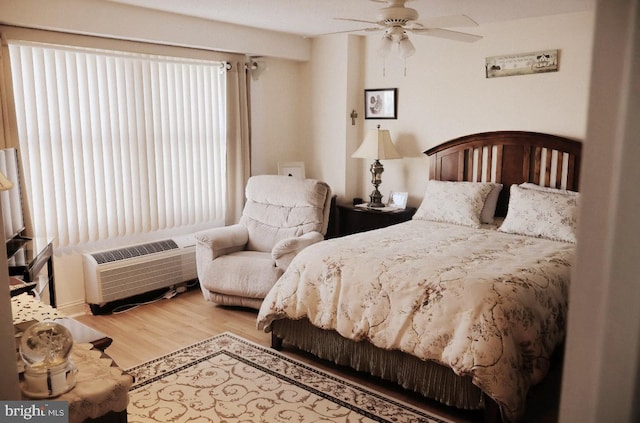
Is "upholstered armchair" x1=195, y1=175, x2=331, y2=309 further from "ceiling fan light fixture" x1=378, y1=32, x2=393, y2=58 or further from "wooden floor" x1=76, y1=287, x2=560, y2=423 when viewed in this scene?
"ceiling fan light fixture" x1=378, y1=32, x2=393, y2=58

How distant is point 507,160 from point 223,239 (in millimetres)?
2505

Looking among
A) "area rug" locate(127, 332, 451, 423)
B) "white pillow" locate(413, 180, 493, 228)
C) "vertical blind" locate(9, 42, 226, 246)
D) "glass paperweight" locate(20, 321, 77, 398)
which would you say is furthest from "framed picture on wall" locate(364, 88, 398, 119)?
"glass paperweight" locate(20, 321, 77, 398)

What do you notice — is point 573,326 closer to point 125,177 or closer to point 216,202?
point 125,177

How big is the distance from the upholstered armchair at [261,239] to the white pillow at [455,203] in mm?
884

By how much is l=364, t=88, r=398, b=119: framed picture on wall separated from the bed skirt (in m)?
2.61

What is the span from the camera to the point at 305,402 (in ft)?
9.36

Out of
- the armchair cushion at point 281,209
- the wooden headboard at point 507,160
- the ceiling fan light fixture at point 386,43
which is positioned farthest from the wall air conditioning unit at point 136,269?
the ceiling fan light fixture at point 386,43

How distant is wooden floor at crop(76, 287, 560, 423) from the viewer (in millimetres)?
2807

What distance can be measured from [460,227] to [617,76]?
322 cm

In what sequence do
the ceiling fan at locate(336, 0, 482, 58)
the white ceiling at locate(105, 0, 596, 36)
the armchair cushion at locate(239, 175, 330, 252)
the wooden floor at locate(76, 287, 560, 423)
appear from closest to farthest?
the wooden floor at locate(76, 287, 560, 423)
the ceiling fan at locate(336, 0, 482, 58)
the white ceiling at locate(105, 0, 596, 36)
the armchair cushion at locate(239, 175, 330, 252)

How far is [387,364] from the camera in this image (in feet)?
9.61

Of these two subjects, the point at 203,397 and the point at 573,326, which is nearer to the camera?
the point at 573,326

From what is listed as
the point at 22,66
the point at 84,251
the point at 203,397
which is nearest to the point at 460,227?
the point at 203,397

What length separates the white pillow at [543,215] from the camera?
3662 millimetres
